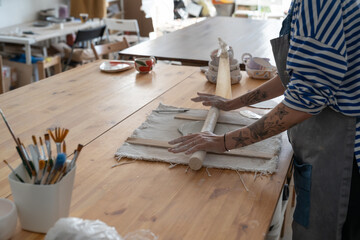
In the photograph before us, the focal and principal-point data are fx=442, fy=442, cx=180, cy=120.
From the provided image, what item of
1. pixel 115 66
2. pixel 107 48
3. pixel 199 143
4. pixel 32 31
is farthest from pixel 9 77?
pixel 199 143

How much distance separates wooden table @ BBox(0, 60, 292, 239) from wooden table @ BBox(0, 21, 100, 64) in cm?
261

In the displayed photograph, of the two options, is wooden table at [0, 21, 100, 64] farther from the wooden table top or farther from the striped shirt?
the striped shirt

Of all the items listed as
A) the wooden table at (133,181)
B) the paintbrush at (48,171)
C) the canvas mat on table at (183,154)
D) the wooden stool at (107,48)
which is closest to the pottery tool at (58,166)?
the paintbrush at (48,171)

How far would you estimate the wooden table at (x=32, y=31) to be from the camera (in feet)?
14.6

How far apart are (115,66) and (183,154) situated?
1.21 meters

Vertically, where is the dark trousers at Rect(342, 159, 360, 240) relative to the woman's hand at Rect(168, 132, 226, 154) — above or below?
below

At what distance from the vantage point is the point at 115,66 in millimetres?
2496

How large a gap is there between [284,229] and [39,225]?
5.95 ft

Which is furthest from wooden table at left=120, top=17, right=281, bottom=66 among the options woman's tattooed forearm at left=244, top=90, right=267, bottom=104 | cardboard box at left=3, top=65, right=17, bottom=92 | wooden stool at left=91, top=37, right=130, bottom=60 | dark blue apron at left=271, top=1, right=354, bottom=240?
cardboard box at left=3, top=65, right=17, bottom=92

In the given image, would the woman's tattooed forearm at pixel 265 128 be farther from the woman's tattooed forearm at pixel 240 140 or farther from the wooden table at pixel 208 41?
the wooden table at pixel 208 41

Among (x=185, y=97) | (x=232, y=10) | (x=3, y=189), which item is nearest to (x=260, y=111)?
(x=185, y=97)

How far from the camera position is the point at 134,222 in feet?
3.50

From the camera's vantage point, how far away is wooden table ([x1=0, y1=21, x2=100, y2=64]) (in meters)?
4.46

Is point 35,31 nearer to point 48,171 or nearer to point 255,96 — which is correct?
point 255,96
